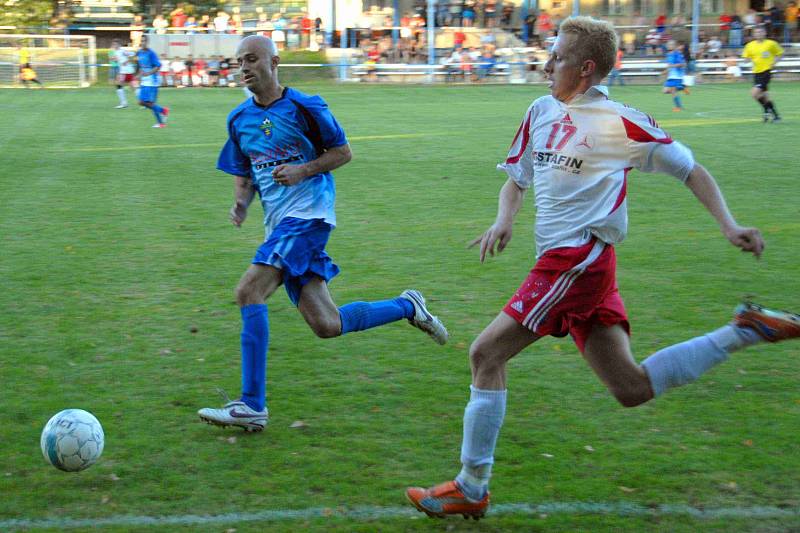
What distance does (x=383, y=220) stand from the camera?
35.3 ft

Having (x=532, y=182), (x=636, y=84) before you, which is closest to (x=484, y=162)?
(x=532, y=182)

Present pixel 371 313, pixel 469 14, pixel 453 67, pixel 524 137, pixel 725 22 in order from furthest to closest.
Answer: pixel 725 22 < pixel 469 14 < pixel 453 67 < pixel 371 313 < pixel 524 137

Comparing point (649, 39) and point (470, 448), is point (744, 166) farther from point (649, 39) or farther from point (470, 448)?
point (649, 39)

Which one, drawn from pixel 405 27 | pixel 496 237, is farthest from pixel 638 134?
pixel 405 27

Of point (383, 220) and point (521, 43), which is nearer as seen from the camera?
point (383, 220)

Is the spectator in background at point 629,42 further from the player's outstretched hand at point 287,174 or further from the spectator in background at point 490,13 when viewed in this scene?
the player's outstretched hand at point 287,174

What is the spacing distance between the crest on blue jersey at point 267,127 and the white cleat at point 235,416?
136 centimetres

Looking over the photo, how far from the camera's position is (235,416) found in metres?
4.75

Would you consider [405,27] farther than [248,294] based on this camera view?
Yes

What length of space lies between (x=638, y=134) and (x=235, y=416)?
2.29 metres

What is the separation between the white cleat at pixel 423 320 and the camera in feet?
19.3

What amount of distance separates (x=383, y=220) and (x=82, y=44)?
1324 inches

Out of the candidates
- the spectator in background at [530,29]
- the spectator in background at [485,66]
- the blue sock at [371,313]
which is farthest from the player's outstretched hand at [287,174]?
the spectator in background at [530,29]

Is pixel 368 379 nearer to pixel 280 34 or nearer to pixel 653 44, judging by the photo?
pixel 280 34
